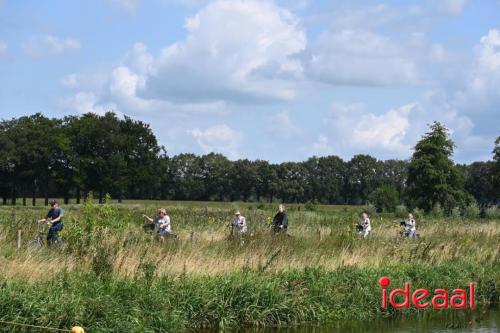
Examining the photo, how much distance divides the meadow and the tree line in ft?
132

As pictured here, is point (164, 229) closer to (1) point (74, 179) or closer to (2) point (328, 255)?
(2) point (328, 255)

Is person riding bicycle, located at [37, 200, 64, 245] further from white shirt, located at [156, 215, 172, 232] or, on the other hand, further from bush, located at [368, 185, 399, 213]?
bush, located at [368, 185, 399, 213]

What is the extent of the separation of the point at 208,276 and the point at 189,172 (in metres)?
132

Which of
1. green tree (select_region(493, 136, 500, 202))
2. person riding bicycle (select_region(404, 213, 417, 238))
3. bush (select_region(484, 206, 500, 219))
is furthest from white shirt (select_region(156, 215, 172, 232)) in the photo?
green tree (select_region(493, 136, 500, 202))

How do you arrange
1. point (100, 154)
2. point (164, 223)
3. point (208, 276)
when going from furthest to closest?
1. point (100, 154)
2. point (164, 223)
3. point (208, 276)

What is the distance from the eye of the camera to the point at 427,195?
195 ft

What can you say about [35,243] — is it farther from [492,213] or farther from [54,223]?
[492,213]

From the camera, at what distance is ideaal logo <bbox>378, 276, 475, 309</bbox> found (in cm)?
1606

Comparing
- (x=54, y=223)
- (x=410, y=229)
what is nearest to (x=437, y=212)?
(x=410, y=229)

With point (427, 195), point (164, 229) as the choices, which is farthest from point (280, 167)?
point (164, 229)

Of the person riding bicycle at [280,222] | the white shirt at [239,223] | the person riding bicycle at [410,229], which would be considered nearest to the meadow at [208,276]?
the person riding bicycle at [280,222]

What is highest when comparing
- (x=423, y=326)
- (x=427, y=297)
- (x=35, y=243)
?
(x=35, y=243)

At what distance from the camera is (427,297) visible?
54.9 feet

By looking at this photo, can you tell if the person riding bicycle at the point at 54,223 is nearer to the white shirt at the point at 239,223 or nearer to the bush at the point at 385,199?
the white shirt at the point at 239,223
